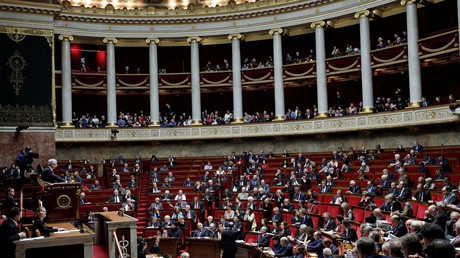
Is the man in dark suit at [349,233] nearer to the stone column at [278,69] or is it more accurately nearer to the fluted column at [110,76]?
the stone column at [278,69]

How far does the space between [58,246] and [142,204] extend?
12.6 m

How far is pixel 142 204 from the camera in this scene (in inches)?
747

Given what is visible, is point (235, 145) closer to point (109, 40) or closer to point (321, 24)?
point (321, 24)

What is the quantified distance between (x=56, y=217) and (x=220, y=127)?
60.5ft

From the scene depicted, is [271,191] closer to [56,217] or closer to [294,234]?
[294,234]

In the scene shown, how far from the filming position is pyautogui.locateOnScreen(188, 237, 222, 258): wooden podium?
13242 millimetres

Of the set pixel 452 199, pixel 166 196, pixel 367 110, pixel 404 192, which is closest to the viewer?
pixel 452 199

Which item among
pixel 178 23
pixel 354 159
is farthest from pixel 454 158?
pixel 178 23

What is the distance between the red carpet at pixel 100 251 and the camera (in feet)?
25.6

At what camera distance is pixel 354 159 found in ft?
66.5

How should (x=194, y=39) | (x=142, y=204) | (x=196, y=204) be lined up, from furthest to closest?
1. (x=194, y=39)
2. (x=142, y=204)
3. (x=196, y=204)

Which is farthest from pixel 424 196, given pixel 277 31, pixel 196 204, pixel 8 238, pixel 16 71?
pixel 16 71

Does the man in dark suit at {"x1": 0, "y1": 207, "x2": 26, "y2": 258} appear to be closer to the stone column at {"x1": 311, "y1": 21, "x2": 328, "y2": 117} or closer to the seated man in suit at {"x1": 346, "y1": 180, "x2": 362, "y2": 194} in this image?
the seated man in suit at {"x1": 346, "y1": 180, "x2": 362, "y2": 194}

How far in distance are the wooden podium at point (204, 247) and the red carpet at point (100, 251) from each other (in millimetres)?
5022
